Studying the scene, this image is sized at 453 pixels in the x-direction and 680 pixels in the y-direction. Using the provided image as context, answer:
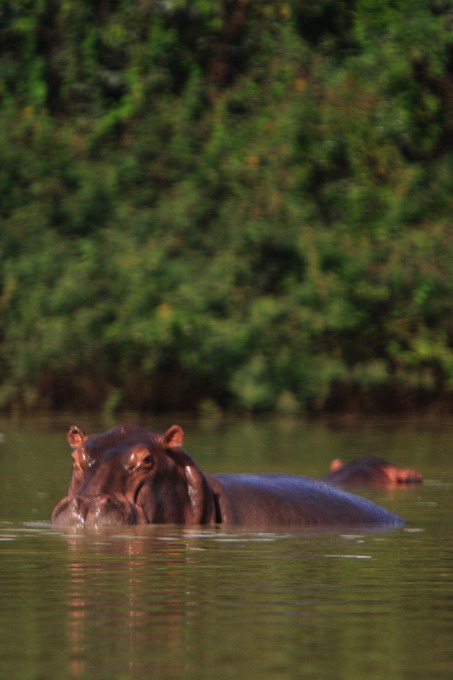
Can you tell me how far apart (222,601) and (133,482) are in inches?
69.9

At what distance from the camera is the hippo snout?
7.16 meters

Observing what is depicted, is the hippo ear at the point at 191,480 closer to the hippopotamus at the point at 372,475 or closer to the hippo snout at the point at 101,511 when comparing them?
the hippo snout at the point at 101,511

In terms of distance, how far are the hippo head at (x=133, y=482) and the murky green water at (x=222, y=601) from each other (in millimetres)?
83

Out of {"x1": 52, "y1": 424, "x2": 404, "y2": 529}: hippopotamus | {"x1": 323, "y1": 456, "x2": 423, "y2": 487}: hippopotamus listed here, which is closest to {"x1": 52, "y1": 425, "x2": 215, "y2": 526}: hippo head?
{"x1": 52, "y1": 424, "x2": 404, "y2": 529}: hippopotamus

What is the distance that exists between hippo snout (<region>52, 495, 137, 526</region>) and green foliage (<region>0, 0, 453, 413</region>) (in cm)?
1195

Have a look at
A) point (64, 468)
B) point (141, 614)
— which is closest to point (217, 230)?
point (64, 468)

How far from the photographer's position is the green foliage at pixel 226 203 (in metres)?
19.8

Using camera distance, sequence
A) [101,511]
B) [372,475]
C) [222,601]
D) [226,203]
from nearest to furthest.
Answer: [222,601] → [101,511] → [372,475] → [226,203]

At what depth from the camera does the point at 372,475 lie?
10922mm

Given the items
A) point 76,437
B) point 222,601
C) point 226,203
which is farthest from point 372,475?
point 226,203

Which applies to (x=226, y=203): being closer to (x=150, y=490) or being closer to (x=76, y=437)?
(x=76, y=437)

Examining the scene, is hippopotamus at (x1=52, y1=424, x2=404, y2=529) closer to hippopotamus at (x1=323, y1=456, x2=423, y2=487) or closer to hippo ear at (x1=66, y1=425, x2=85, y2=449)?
hippo ear at (x1=66, y1=425, x2=85, y2=449)

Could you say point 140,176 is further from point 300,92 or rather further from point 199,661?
point 199,661

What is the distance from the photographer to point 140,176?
71.4 feet
